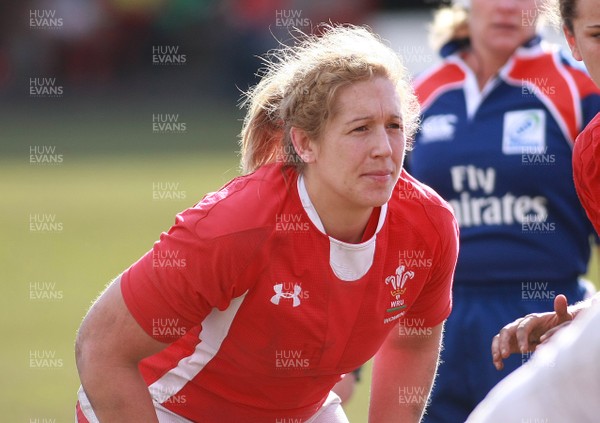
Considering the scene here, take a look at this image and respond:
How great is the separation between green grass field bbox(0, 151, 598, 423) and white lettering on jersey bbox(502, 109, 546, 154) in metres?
1.25

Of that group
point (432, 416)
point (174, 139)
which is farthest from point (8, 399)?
point (174, 139)

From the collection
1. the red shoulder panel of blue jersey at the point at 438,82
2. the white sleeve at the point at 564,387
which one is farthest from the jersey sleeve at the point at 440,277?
the white sleeve at the point at 564,387

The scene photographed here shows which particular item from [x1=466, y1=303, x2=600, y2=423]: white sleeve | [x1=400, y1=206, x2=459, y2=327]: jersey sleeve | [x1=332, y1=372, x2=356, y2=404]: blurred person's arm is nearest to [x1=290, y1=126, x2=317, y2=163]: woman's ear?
[x1=400, y1=206, x2=459, y2=327]: jersey sleeve

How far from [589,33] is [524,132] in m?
1.79

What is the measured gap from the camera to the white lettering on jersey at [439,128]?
4.75 m

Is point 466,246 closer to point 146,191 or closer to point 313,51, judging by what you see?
point 313,51

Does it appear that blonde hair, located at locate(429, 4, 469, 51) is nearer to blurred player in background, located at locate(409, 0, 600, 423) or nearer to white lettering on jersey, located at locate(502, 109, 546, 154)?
blurred player in background, located at locate(409, 0, 600, 423)

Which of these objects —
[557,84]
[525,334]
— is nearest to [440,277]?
[525,334]

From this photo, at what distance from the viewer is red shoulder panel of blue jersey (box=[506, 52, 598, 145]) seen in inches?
178

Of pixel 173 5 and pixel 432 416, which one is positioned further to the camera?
pixel 173 5

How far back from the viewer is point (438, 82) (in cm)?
493

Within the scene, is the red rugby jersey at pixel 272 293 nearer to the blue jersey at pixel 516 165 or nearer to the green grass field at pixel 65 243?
the blue jersey at pixel 516 165

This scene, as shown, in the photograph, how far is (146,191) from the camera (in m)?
16.5

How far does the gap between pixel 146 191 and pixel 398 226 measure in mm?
13400
